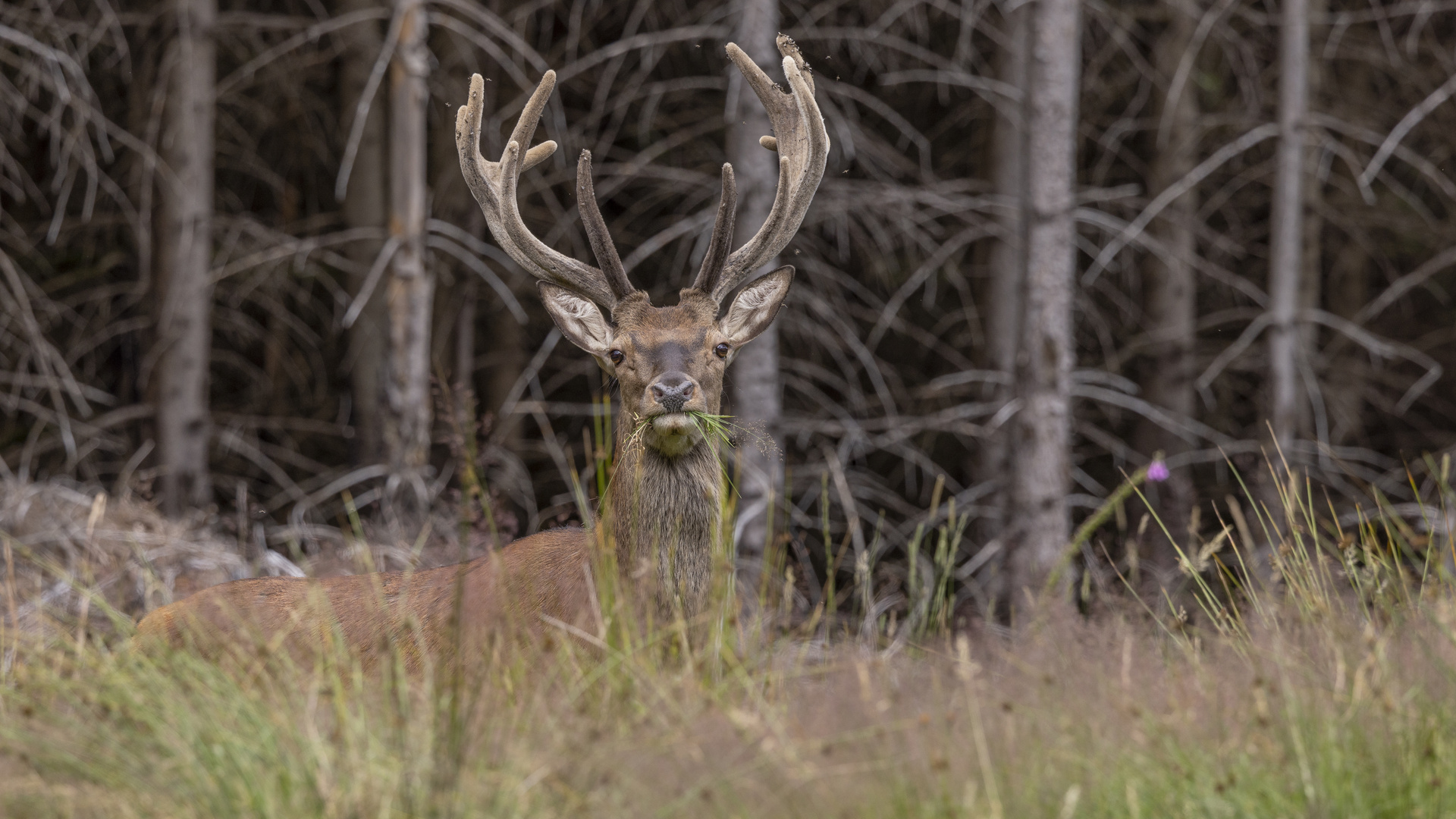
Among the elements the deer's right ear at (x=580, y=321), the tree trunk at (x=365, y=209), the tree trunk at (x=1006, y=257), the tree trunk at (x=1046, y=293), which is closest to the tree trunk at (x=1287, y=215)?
the tree trunk at (x=1006, y=257)

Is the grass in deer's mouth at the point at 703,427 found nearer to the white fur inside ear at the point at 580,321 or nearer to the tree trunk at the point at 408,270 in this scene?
the white fur inside ear at the point at 580,321

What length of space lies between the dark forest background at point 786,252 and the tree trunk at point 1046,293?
0.13m

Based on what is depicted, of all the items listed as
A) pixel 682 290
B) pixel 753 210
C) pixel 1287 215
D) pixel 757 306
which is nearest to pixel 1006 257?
pixel 1287 215

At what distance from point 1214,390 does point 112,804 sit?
41.6ft

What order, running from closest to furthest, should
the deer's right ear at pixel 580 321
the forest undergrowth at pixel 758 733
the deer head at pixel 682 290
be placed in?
the forest undergrowth at pixel 758 733
the deer head at pixel 682 290
the deer's right ear at pixel 580 321

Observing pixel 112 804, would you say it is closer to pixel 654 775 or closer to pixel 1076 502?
pixel 654 775

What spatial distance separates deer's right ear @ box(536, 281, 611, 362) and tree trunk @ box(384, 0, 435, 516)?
3484 mm

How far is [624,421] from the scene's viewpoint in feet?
16.4

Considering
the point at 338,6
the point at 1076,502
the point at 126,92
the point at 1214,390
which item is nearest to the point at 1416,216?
the point at 1214,390

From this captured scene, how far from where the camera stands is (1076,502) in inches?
408

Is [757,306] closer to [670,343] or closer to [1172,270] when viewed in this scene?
[670,343]

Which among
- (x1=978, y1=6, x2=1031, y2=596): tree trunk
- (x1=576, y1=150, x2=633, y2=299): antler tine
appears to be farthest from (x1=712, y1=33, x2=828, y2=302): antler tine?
(x1=978, y1=6, x2=1031, y2=596): tree trunk

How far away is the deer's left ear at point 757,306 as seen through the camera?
525 centimetres

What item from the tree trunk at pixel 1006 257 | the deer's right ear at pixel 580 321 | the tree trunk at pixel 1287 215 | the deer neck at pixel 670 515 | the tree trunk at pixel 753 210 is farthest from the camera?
the tree trunk at pixel 1006 257
